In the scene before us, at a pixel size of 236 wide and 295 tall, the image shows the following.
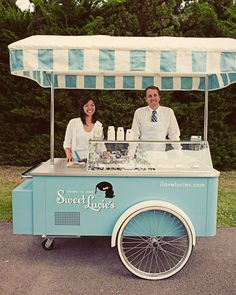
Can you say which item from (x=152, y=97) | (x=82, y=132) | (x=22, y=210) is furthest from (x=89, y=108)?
(x=22, y=210)

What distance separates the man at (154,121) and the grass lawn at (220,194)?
1.58 meters

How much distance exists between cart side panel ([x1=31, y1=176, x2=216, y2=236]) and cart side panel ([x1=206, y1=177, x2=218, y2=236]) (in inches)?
0.5

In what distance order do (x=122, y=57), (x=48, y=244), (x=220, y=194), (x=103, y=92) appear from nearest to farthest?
1. (x=122, y=57)
2. (x=48, y=244)
3. (x=220, y=194)
4. (x=103, y=92)

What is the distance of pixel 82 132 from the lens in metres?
4.48

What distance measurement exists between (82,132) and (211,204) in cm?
173

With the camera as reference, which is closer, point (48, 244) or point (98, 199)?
point (98, 199)

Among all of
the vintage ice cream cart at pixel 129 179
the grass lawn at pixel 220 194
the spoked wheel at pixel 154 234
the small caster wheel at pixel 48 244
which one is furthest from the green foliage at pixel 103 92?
the spoked wheel at pixel 154 234

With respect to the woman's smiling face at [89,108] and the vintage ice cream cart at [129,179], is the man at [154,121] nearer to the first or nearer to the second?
the woman's smiling face at [89,108]

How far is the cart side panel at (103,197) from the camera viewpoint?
345 centimetres

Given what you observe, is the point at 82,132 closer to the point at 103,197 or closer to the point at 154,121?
the point at 154,121

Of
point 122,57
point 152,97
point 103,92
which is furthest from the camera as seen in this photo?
point 103,92

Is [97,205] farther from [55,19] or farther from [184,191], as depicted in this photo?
[55,19]

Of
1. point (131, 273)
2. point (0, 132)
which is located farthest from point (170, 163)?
point (0, 132)

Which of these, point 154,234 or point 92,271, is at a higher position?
point 154,234
